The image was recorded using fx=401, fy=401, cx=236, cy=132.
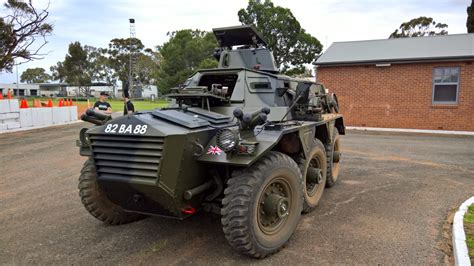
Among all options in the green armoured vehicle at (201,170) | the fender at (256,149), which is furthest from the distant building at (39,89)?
the fender at (256,149)

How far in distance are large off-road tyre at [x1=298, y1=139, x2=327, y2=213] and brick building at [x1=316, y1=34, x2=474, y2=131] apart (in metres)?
10.8

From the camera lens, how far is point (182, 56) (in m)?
40.7

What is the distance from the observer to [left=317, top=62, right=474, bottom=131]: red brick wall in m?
14.3

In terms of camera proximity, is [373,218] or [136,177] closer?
[136,177]

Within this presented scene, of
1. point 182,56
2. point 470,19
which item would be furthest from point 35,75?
point 470,19

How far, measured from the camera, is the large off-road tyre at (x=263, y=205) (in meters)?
3.57

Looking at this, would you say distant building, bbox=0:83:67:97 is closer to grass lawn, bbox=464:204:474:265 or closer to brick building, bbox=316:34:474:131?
brick building, bbox=316:34:474:131

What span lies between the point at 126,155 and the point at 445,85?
554 inches

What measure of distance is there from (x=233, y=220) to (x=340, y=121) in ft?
15.0

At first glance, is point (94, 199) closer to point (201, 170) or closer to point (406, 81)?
point (201, 170)

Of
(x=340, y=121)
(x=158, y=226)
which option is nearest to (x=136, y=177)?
(x=158, y=226)

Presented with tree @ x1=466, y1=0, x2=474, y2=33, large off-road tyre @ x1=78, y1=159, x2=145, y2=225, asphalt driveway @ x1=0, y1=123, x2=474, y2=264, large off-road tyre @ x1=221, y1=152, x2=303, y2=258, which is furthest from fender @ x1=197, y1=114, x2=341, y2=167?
tree @ x1=466, y1=0, x2=474, y2=33

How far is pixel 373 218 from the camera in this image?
5.05 meters

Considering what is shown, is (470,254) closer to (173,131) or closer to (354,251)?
(354,251)
